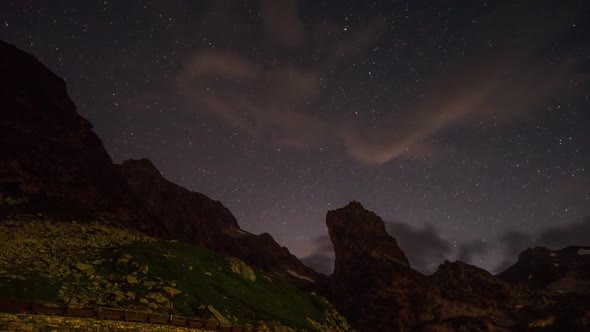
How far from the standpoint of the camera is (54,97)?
123250 millimetres

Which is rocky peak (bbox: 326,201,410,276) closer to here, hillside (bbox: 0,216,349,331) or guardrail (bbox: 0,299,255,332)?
hillside (bbox: 0,216,349,331)

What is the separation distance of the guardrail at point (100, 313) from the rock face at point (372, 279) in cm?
9316

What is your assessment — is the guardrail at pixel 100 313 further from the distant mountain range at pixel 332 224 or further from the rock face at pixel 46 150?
the rock face at pixel 46 150

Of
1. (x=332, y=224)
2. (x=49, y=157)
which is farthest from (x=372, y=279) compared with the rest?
(x=49, y=157)

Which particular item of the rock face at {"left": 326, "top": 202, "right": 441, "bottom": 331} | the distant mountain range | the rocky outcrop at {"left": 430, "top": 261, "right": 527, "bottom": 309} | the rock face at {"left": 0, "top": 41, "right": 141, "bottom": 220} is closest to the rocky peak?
the rock face at {"left": 326, "top": 202, "right": 441, "bottom": 331}

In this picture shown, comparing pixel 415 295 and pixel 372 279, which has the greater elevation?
pixel 372 279

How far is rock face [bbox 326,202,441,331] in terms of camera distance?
5138 inches

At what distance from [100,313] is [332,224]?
147 meters

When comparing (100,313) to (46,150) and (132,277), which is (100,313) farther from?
(46,150)

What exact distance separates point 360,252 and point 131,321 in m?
131

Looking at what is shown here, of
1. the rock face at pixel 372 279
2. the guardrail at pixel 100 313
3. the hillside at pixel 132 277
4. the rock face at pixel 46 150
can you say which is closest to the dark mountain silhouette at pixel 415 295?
the rock face at pixel 372 279

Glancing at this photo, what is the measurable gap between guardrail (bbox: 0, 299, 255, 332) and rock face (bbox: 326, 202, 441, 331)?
306 feet

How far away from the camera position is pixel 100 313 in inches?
1273

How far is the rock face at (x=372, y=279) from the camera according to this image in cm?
13050
